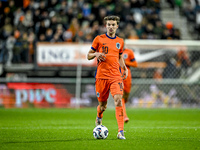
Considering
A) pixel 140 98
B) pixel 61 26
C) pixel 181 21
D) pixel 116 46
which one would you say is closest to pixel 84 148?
pixel 116 46

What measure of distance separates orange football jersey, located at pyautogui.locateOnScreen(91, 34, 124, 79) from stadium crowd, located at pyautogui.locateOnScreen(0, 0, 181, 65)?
10.6 meters

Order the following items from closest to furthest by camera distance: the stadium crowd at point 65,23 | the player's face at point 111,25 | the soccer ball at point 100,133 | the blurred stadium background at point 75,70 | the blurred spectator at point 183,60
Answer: the soccer ball at point 100,133 < the player's face at point 111,25 < the blurred stadium background at point 75,70 < the blurred spectator at point 183,60 < the stadium crowd at point 65,23

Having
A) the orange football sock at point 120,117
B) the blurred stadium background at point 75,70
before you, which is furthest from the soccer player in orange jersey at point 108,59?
the blurred stadium background at point 75,70

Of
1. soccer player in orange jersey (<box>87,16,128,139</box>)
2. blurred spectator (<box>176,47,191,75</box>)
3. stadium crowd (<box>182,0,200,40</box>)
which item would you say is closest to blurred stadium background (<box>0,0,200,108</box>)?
blurred spectator (<box>176,47,191,75</box>)

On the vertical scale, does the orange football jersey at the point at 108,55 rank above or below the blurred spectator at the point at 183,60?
above

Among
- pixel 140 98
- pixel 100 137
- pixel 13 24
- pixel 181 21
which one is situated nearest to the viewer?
pixel 100 137

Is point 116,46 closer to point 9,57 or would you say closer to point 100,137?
point 100,137

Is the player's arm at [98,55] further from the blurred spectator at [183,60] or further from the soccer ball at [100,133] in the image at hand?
the blurred spectator at [183,60]

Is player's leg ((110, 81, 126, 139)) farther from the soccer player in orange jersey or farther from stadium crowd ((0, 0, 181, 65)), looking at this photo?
stadium crowd ((0, 0, 181, 65))

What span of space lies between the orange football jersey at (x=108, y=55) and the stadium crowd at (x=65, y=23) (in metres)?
10.6

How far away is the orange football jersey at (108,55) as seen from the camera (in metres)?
7.10

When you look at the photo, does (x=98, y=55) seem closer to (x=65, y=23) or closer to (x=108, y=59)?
(x=108, y=59)

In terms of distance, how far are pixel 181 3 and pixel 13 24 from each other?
944cm

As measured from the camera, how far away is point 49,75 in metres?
17.6
